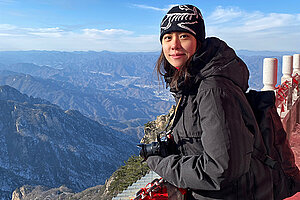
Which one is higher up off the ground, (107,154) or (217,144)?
(217,144)

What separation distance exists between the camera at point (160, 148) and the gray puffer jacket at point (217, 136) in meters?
0.08

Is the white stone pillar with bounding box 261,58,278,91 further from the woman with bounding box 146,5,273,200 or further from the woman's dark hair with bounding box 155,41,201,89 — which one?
the woman with bounding box 146,5,273,200

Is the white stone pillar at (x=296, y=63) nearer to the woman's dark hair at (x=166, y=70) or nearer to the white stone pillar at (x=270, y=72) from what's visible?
the white stone pillar at (x=270, y=72)

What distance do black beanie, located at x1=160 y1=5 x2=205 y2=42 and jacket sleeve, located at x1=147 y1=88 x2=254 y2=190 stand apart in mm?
580

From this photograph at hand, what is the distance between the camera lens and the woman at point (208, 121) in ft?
5.57

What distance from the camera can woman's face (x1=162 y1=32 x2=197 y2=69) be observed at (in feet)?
7.00

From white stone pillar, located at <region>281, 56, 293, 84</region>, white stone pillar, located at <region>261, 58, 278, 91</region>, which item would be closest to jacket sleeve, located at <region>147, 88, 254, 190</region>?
white stone pillar, located at <region>261, 58, 278, 91</region>

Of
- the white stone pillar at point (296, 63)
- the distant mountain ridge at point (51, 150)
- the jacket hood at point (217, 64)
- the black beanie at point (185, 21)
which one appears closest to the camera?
the jacket hood at point (217, 64)

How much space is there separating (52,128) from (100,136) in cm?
3309

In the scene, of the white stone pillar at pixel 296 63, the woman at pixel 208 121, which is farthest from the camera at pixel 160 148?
the white stone pillar at pixel 296 63

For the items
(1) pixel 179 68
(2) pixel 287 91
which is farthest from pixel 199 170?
(2) pixel 287 91

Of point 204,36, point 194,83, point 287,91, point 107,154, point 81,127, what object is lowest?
point 107,154

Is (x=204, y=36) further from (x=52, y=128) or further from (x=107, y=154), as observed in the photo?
(x=52, y=128)

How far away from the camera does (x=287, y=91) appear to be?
7.52 metres
